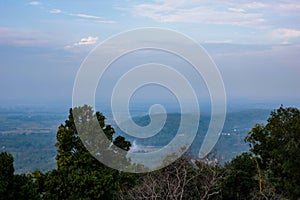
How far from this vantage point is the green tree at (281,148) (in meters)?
10.7

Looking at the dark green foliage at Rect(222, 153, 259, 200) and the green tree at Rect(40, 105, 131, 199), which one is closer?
the green tree at Rect(40, 105, 131, 199)

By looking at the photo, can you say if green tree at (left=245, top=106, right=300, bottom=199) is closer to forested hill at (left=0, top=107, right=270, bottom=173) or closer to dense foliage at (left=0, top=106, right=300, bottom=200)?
dense foliage at (left=0, top=106, right=300, bottom=200)

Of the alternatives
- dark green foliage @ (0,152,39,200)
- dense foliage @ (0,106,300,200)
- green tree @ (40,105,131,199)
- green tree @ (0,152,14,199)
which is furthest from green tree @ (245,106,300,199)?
green tree @ (0,152,14,199)

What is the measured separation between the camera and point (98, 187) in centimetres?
1132

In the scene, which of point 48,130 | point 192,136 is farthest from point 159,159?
point 48,130

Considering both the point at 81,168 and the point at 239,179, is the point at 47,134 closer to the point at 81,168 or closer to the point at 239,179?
the point at 81,168

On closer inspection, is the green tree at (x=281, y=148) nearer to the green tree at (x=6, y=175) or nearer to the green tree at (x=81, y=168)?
the green tree at (x=81, y=168)

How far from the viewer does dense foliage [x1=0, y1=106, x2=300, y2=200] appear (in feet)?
35.7

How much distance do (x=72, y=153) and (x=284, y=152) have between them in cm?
632

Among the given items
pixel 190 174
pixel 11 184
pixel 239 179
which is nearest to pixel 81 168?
pixel 11 184

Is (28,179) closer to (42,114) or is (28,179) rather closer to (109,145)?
(109,145)

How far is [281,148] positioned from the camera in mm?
11172

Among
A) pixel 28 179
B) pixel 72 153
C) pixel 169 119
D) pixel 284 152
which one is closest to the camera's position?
pixel 28 179

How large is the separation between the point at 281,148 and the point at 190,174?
2.79 m
